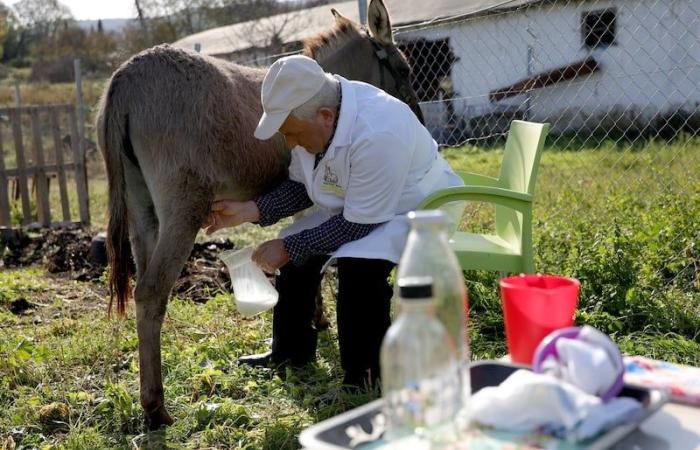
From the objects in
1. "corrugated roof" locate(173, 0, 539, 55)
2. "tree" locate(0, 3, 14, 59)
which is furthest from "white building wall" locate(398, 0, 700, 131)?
"tree" locate(0, 3, 14, 59)

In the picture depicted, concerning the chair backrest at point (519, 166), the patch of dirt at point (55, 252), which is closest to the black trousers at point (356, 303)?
the chair backrest at point (519, 166)

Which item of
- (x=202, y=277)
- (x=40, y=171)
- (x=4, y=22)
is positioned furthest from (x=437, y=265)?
(x=4, y=22)

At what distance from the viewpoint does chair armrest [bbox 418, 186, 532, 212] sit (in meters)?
3.32

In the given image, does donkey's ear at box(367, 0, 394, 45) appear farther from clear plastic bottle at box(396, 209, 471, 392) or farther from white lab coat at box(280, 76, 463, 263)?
clear plastic bottle at box(396, 209, 471, 392)

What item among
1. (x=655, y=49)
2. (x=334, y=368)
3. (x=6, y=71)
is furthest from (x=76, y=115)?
(x=6, y=71)

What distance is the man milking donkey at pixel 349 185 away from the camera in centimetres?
308

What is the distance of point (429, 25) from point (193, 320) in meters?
2.77

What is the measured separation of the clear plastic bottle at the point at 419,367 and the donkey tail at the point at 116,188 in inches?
90.3

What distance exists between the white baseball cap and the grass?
1.24m

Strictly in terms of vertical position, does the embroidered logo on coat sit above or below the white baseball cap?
below

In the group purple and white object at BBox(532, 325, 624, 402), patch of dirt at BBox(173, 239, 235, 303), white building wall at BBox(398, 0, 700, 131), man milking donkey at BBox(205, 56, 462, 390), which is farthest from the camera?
white building wall at BBox(398, 0, 700, 131)

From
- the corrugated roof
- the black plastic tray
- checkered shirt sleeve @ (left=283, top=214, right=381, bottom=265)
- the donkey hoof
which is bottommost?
the donkey hoof

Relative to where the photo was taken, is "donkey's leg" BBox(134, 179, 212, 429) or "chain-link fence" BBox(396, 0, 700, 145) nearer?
"donkey's leg" BBox(134, 179, 212, 429)

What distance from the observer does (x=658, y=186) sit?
19.9 ft
